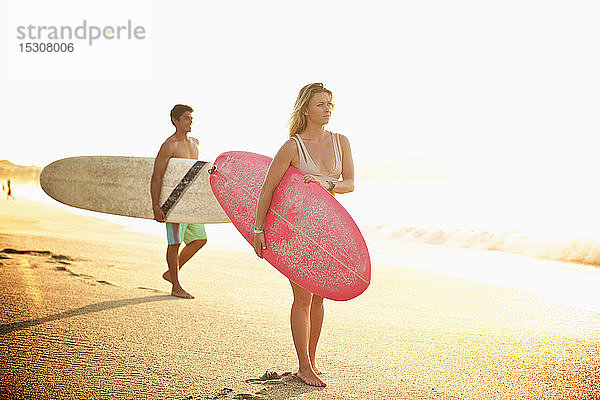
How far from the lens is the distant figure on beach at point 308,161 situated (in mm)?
3080

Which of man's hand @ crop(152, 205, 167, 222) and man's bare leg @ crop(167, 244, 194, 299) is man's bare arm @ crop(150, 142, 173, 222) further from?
man's bare leg @ crop(167, 244, 194, 299)

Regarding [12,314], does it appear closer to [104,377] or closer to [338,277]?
[104,377]

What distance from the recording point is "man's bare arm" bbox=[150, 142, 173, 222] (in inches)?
207

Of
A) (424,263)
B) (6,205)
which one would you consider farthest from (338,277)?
(6,205)

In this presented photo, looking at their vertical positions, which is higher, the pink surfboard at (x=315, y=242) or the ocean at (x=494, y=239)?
the pink surfboard at (x=315, y=242)

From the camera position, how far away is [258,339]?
3.89 metres

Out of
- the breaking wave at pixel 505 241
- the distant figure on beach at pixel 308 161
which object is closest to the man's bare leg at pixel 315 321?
the distant figure on beach at pixel 308 161

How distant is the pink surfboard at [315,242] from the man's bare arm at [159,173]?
7.49 feet

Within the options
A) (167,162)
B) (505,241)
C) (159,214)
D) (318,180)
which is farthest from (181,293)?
(505,241)

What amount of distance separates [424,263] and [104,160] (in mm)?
4440

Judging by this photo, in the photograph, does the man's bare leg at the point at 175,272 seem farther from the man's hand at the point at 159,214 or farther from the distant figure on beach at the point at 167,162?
the man's hand at the point at 159,214

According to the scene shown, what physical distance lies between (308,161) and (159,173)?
2568 mm

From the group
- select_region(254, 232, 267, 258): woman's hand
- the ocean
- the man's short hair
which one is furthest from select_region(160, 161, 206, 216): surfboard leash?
the ocean

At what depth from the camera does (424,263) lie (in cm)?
807
